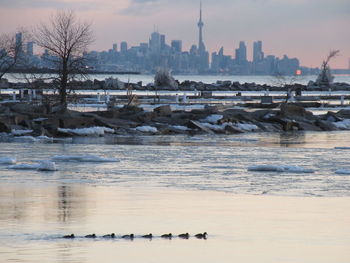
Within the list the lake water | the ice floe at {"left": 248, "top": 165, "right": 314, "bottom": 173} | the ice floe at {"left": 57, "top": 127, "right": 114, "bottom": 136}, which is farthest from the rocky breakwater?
the ice floe at {"left": 248, "top": 165, "right": 314, "bottom": 173}

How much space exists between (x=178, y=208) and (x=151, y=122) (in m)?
22.3

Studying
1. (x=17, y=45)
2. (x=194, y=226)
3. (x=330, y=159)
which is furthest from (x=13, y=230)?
(x=17, y=45)

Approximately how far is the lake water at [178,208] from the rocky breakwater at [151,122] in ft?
23.2

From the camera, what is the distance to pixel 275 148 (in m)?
27.2

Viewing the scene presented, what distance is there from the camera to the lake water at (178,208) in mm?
10258

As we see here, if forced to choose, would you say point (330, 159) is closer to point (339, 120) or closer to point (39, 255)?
point (39, 255)

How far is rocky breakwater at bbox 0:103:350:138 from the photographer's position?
3144cm

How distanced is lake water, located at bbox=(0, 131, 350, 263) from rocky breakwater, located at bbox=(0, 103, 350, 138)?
707 centimetres

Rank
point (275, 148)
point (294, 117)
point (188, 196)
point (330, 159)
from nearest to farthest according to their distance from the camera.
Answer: point (188, 196), point (330, 159), point (275, 148), point (294, 117)

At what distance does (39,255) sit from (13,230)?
1.55 m

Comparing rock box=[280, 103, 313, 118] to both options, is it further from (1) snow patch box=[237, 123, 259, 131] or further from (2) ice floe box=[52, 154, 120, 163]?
(2) ice floe box=[52, 154, 120, 163]

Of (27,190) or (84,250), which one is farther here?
(27,190)

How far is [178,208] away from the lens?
13.5 m

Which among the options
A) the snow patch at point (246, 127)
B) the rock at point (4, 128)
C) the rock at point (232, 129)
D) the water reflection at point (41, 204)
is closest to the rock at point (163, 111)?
the snow patch at point (246, 127)
